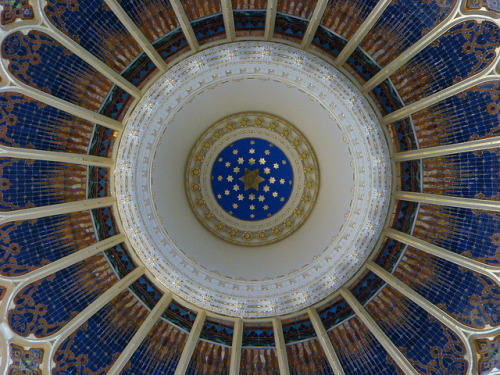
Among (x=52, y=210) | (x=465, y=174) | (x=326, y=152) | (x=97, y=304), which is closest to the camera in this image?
(x=52, y=210)

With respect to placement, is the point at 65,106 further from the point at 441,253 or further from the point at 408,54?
the point at 441,253

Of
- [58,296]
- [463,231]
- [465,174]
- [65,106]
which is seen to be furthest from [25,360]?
[465,174]

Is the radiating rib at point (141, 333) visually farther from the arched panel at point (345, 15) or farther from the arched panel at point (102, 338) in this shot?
the arched panel at point (345, 15)

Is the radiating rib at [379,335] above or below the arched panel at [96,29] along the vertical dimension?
below

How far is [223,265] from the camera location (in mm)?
15445

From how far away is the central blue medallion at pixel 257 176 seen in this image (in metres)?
17.0

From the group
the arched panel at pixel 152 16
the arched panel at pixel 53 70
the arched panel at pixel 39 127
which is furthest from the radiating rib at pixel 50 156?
the arched panel at pixel 152 16

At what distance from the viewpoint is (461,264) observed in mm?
12836

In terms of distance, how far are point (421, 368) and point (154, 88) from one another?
39.5 feet

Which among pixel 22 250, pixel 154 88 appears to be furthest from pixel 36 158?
pixel 154 88

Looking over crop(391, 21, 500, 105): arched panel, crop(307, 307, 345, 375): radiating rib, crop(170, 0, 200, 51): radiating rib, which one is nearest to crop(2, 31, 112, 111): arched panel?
crop(170, 0, 200, 51): radiating rib

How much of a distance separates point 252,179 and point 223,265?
3624 mm

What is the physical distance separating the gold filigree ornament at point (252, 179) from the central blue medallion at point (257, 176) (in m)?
0.17

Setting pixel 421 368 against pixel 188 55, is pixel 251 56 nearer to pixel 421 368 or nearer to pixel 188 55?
pixel 188 55
